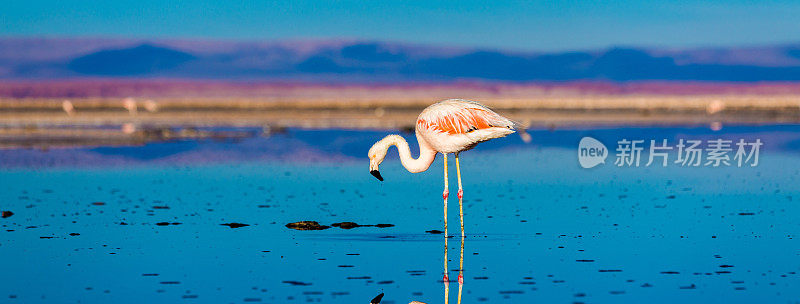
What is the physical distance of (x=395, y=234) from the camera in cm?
1191

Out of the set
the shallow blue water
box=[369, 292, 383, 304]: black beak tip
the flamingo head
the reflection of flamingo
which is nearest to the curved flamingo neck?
the reflection of flamingo

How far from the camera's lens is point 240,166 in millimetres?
21719

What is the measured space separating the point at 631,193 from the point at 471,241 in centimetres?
498

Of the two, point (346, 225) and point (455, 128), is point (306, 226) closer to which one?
point (346, 225)

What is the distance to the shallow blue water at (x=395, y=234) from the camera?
8.84m

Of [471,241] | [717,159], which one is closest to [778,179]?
[717,159]

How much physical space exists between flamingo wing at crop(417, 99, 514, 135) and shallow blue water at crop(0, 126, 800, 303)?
1.03m

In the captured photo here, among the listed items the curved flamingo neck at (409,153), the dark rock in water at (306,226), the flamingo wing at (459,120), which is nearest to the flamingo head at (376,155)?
the curved flamingo neck at (409,153)

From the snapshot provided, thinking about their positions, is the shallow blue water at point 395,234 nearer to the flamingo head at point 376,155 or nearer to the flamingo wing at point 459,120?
the flamingo head at point 376,155

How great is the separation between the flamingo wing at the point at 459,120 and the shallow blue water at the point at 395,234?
103cm

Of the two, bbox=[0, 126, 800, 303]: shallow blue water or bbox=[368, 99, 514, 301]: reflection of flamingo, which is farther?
bbox=[368, 99, 514, 301]: reflection of flamingo

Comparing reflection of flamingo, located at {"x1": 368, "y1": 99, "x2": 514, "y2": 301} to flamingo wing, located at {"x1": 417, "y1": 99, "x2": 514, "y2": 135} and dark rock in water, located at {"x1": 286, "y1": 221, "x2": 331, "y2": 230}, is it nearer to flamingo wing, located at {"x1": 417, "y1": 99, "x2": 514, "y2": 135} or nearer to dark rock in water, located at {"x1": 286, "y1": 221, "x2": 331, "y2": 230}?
flamingo wing, located at {"x1": 417, "y1": 99, "x2": 514, "y2": 135}

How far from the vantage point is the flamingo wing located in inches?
504

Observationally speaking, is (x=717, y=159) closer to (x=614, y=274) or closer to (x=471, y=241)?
(x=471, y=241)
